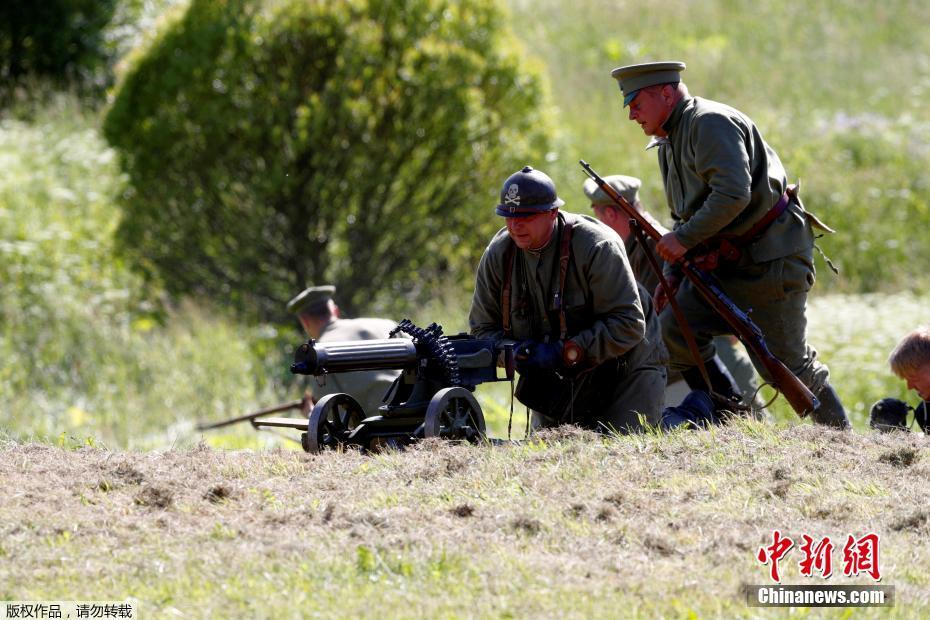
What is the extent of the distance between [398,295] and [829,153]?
27.4ft

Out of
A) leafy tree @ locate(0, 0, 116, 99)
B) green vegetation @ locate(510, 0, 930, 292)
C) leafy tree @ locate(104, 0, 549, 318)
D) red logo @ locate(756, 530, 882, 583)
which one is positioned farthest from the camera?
leafy tree @ locate(0, 0, 116, 99)

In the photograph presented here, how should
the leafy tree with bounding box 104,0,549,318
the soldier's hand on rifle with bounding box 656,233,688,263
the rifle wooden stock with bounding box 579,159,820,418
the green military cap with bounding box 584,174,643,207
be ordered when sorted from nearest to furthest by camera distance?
the soldier's hand on rifle with bounding box 656,233,688,263, the rifle wooden stock with bounding box 579,159,820,418, the green military cap with bounding box 584,174,643,207, the leafy tree with bounding box 104,0,549,318

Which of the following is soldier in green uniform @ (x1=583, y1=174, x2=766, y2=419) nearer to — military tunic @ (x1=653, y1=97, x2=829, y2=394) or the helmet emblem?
military tunic @ (x1=653, y1=97, x2=829, y2=394)

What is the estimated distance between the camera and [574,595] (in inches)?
186

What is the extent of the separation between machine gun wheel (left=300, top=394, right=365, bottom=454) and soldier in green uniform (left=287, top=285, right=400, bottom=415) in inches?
68.0

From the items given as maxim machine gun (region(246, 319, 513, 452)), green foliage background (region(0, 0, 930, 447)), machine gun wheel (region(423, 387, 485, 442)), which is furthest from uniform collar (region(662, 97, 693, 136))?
green foliage background (region(0, 0, 930, 447))

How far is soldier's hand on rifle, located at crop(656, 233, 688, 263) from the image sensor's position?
7547 mm

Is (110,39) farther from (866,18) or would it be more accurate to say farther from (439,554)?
(439,554)

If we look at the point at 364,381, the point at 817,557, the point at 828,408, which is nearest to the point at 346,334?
the point at 364,381

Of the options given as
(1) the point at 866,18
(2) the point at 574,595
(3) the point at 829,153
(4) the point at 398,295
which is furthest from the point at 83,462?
(1) the point at 866,18

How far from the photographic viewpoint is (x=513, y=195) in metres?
7.21

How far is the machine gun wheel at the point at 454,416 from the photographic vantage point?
6.77 m

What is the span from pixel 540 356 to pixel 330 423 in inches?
46.8

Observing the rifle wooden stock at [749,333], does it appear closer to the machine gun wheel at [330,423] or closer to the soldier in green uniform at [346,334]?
the machine gun wheel at [330,423]
